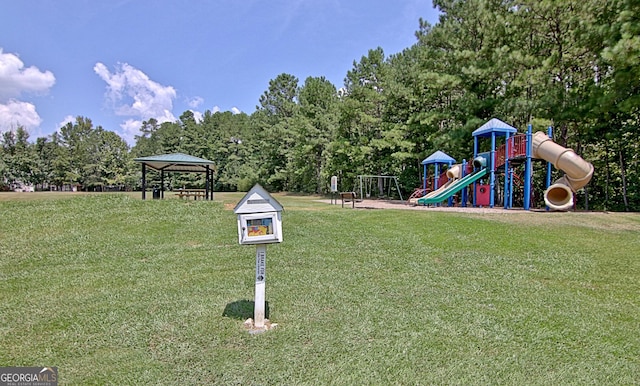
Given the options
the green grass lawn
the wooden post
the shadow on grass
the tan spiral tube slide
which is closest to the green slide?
the tan spiral tube slide

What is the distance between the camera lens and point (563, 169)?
10.7 metres

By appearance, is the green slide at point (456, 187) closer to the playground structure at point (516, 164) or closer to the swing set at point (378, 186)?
the playground structure at point (516, 164)

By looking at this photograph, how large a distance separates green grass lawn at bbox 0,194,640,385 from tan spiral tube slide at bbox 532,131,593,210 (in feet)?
10.4

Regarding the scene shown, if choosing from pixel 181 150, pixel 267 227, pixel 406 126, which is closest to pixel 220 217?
pixel 267 227

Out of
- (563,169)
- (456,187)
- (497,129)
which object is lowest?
(456,187)

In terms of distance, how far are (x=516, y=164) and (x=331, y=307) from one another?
12303 millimetres

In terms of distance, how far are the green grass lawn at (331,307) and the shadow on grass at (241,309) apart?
A: 0.03 m

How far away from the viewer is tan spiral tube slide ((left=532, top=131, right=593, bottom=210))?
34.4 feet

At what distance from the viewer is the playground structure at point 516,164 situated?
35.1 feet

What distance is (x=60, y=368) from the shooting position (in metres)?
2.63

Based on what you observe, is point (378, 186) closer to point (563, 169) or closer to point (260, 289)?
point (563, 169)

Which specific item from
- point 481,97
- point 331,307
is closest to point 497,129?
point 481,97

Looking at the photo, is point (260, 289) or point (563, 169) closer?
point (260, 289)

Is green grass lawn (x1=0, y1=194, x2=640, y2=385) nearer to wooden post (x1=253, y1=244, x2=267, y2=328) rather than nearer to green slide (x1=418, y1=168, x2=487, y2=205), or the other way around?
wooden post (x1=253, y1=244, x2=267, y2=328)
